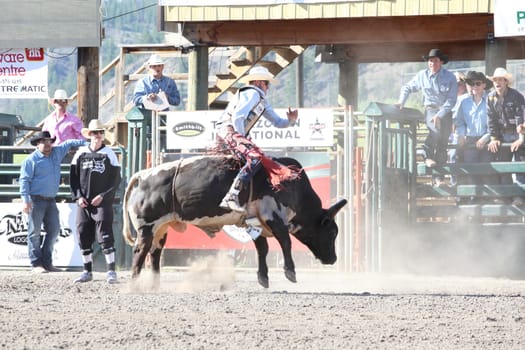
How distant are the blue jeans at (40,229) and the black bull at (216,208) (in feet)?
10.4

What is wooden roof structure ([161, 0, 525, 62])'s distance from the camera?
17656 mm

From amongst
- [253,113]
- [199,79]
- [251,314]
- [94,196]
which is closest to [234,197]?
[253,113]

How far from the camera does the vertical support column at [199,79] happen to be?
61.6 feet

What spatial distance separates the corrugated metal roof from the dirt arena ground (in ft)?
19.2

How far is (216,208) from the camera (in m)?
11.6

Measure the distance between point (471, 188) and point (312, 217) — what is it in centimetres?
382

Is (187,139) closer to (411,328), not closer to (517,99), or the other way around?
(517,99)

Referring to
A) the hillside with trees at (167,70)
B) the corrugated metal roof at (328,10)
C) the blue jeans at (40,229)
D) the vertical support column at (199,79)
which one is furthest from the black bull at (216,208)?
the hillside with trees at (167,70)

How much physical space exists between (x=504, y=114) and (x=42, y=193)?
6.16 meters

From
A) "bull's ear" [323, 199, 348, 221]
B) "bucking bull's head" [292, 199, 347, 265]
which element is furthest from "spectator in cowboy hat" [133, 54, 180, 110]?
"bull's ear" [323, 199, 348, 221]

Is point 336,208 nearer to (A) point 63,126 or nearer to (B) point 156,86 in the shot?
(B) point 156,86

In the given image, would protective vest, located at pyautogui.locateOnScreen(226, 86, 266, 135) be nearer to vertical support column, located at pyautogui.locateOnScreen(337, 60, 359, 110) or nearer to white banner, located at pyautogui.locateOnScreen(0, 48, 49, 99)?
white banner, located at pyautogui.locateOnScreen(0, 48, 49, 99)

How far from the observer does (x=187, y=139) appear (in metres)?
15.4

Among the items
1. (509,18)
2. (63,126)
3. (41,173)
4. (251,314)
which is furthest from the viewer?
(509,18)
